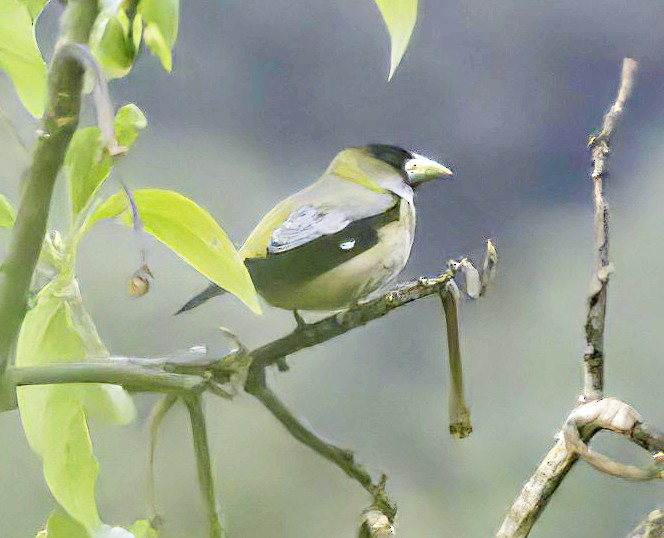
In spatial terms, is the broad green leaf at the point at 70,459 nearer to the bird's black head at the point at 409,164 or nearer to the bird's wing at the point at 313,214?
the bird's wing at the point at 313,214

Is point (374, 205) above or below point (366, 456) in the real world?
above

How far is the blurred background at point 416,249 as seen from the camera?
0.66 meters

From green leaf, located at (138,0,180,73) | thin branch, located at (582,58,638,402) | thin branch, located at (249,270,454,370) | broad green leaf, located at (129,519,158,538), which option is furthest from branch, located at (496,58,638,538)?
green leaf, located at (138,0,180,73)

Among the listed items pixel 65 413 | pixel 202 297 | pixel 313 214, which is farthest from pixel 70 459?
pixel 313 214

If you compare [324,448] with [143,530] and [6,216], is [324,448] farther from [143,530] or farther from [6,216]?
[6,216]

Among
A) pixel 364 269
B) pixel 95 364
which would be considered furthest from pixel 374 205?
pixel 95 364

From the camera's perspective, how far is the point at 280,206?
2.20 ft

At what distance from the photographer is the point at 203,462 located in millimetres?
582

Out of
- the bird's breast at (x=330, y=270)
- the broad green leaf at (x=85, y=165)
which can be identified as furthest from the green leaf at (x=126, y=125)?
the bird's breast at (x=330, y=270)

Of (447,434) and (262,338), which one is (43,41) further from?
(447,434)

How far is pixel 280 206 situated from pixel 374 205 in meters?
0.08

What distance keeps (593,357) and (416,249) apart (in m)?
0.16

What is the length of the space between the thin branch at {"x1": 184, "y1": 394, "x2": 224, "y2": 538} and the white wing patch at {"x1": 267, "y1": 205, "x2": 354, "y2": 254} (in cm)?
14

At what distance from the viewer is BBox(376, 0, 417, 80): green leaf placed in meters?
0.59
